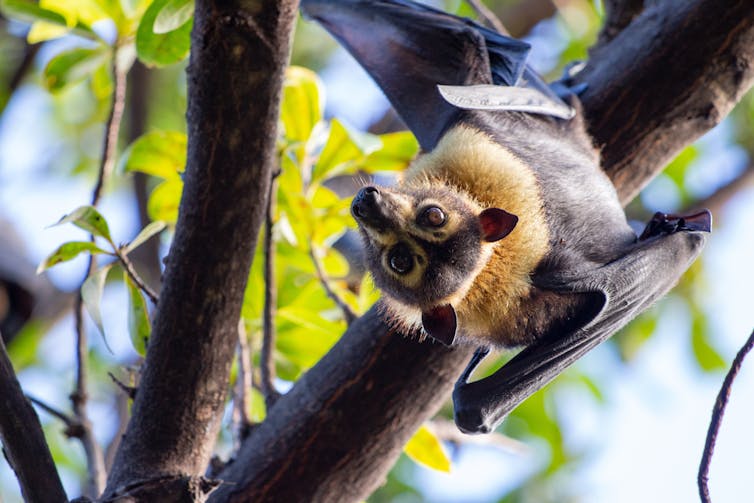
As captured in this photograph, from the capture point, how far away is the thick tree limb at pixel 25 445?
2.68m

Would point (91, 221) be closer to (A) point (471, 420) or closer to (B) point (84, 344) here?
(B) point (84, 344)

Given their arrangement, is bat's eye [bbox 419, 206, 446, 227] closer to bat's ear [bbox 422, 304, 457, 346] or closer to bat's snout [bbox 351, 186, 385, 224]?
bat's snout [bbox 351, 186, 385, 224]

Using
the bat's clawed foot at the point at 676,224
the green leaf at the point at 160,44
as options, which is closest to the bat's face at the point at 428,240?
the bat's clawed foot at the point at 676,224

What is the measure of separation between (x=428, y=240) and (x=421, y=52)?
4.37 feet

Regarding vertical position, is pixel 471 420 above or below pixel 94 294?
below

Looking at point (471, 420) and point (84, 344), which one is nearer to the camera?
point (471, 420)

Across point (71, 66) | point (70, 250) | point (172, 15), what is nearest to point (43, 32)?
point (71, 66)

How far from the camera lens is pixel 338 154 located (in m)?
4.16

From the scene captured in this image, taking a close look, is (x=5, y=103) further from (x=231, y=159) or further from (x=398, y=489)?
(x=398, y=489)

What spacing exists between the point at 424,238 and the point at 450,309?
0.28 meters

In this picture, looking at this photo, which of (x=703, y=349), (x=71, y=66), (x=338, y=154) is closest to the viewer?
(x=71, y=66)

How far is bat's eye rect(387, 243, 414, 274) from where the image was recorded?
328 cm

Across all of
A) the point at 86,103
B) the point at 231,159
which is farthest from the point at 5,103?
the point at 231,159

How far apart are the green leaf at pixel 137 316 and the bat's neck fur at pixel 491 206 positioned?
3.14 ft
